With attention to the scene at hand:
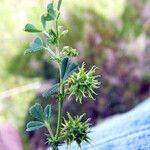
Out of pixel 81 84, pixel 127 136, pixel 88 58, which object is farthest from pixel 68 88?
pixel 88 58

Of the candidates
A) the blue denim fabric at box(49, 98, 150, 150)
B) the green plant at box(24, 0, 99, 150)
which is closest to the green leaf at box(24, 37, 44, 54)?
the green plant at box(24, 0, 99, 150)

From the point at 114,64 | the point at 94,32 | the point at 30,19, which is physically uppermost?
the point at 30,19

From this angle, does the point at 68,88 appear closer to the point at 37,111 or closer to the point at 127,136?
the point at 37,111

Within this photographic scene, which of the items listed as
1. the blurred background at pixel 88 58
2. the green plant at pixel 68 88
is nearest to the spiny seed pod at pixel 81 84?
the green plant at pixel 68 88

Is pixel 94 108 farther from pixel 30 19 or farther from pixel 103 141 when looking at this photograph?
pixel 103 141

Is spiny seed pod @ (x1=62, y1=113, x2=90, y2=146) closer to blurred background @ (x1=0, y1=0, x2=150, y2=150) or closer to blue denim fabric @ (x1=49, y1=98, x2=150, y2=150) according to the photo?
blue denim fabric @ (x1=49, y1=98, x2=150, y2=150)

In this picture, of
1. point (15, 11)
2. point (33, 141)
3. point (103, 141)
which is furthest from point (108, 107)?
point (103, 141)
